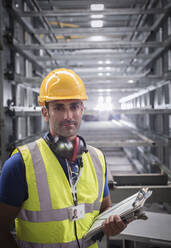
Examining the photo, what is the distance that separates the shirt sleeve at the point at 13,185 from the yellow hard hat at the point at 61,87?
1.59 feet

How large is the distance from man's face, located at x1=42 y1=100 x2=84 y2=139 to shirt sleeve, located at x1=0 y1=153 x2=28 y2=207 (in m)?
0.34

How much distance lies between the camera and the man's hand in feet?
3.93

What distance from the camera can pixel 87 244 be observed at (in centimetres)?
142

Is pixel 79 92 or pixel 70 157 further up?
pixel 79 92

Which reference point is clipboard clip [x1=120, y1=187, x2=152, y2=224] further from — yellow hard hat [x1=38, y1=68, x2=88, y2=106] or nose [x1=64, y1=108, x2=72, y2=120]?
yellow hard hat [x1=38, y1=68, x2=88, y2=106]

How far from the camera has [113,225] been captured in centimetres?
121

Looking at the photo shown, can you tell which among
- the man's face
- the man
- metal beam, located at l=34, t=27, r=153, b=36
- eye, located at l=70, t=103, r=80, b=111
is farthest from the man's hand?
metal beam, located at l=34, t=27, r=153, b=36

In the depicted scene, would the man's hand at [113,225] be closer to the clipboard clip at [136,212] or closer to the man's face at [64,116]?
the clipboard clip at [136,212]

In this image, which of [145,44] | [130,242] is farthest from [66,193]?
[145,44]

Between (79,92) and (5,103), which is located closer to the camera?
(79,92)

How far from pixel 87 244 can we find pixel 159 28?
4.53 metres

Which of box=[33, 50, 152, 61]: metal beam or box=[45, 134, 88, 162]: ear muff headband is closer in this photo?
box=[45, 134, 88, 162]: ear muff headband

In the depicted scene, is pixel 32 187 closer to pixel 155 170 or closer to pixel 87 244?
pixel 87 244

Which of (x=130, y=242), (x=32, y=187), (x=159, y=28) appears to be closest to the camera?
(x=32, y=187)
